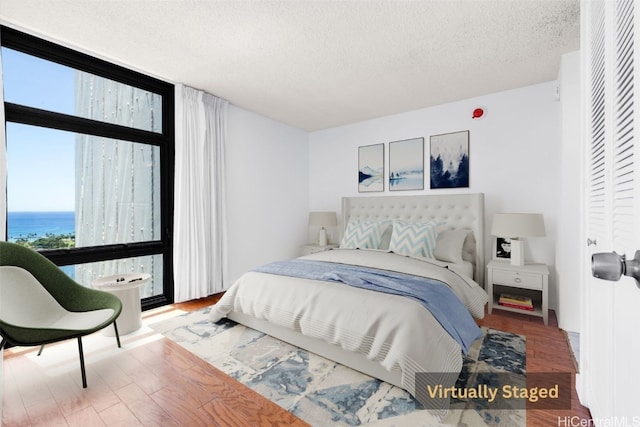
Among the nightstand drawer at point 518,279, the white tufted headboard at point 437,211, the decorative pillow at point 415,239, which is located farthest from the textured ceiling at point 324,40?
the nightstand drawer at point 518,279

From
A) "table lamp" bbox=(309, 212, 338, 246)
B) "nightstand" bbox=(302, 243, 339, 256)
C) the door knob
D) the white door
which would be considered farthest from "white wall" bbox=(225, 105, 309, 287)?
the door knob

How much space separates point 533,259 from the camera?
313cm

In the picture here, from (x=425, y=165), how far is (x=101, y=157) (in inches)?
155

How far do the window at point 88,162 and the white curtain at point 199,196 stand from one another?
0.16m

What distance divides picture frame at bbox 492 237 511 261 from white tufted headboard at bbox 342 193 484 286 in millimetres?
172

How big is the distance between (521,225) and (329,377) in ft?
7.89

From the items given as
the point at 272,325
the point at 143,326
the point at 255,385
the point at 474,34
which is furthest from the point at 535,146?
the point at 143,326

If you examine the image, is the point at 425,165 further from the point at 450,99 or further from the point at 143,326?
the point at 143,326

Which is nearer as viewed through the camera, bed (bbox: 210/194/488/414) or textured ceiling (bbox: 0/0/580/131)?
bed (bbox: 210/194/488/414)

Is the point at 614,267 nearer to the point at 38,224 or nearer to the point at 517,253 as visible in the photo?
the point at 517,253

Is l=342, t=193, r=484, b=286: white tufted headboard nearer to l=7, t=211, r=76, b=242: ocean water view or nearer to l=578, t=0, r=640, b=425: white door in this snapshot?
l=578, t=0, r=640, b=425: white door

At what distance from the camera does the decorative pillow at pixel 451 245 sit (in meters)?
3.11

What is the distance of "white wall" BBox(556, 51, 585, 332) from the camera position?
2.50 m

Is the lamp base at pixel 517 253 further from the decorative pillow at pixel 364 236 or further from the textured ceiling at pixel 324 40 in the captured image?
the textured ceiling at pixel 324 40
